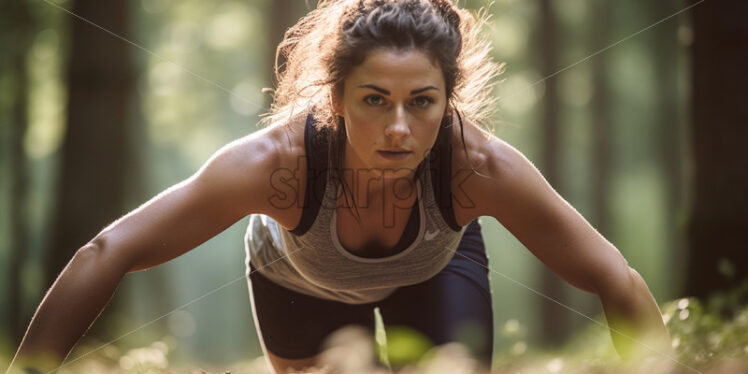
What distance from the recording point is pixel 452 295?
4043 mm

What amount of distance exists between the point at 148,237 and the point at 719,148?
3701 mm

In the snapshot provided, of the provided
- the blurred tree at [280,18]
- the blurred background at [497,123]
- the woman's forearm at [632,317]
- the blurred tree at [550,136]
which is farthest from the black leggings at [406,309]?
the blurred tree at [550,136]

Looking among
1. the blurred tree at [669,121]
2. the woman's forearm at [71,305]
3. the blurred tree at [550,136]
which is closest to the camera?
the woman's forearm at [71,305]

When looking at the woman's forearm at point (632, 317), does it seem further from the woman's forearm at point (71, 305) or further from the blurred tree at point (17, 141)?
the blurred tree at point (17, 141)

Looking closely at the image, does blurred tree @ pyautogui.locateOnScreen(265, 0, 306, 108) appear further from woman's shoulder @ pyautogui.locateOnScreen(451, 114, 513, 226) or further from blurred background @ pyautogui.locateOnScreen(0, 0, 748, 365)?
woman's shoulder @ pyautogui.locateOnScreen(451, 114, 513, 226)

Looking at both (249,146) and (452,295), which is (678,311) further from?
(249,146)

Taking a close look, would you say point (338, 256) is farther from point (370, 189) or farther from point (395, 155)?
point (395, 155)

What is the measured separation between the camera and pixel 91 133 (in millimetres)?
7973

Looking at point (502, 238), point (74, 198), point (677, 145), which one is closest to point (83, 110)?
point (74, 198)

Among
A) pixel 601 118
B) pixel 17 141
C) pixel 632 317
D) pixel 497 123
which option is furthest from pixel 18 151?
pixel 632 317

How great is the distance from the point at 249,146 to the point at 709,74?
3.29m

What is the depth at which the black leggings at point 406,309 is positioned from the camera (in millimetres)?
4035

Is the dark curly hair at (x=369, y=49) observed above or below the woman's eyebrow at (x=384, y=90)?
above

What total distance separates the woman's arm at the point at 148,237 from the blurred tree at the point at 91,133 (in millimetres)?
5047
